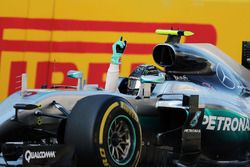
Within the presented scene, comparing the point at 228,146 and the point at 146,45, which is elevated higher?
the point at 146,45

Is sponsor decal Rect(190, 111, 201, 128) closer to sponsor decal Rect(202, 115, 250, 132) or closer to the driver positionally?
sponsor decal Rect(202, 115, 250, 132)

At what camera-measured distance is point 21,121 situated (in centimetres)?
454

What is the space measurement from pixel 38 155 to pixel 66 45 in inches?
265

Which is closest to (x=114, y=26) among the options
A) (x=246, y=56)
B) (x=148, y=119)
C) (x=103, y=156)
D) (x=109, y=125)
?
(x=246, y=56)

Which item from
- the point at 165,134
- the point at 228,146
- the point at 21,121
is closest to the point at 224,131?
the point at 228,146

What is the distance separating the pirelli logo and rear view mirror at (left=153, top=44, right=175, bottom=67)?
4.96m

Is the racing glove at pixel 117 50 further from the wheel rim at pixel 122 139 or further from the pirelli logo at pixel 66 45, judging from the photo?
the pirelli logo at pixel 66 45

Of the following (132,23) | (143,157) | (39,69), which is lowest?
(143,157)

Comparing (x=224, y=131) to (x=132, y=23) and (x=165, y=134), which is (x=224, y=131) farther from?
(x=132, y=23)

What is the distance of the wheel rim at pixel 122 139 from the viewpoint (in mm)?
4355

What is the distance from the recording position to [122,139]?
4.44 metres

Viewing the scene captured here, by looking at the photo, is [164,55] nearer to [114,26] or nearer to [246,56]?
[246,56]

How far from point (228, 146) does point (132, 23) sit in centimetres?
566

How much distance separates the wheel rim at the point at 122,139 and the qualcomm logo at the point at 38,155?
0.47 metres
